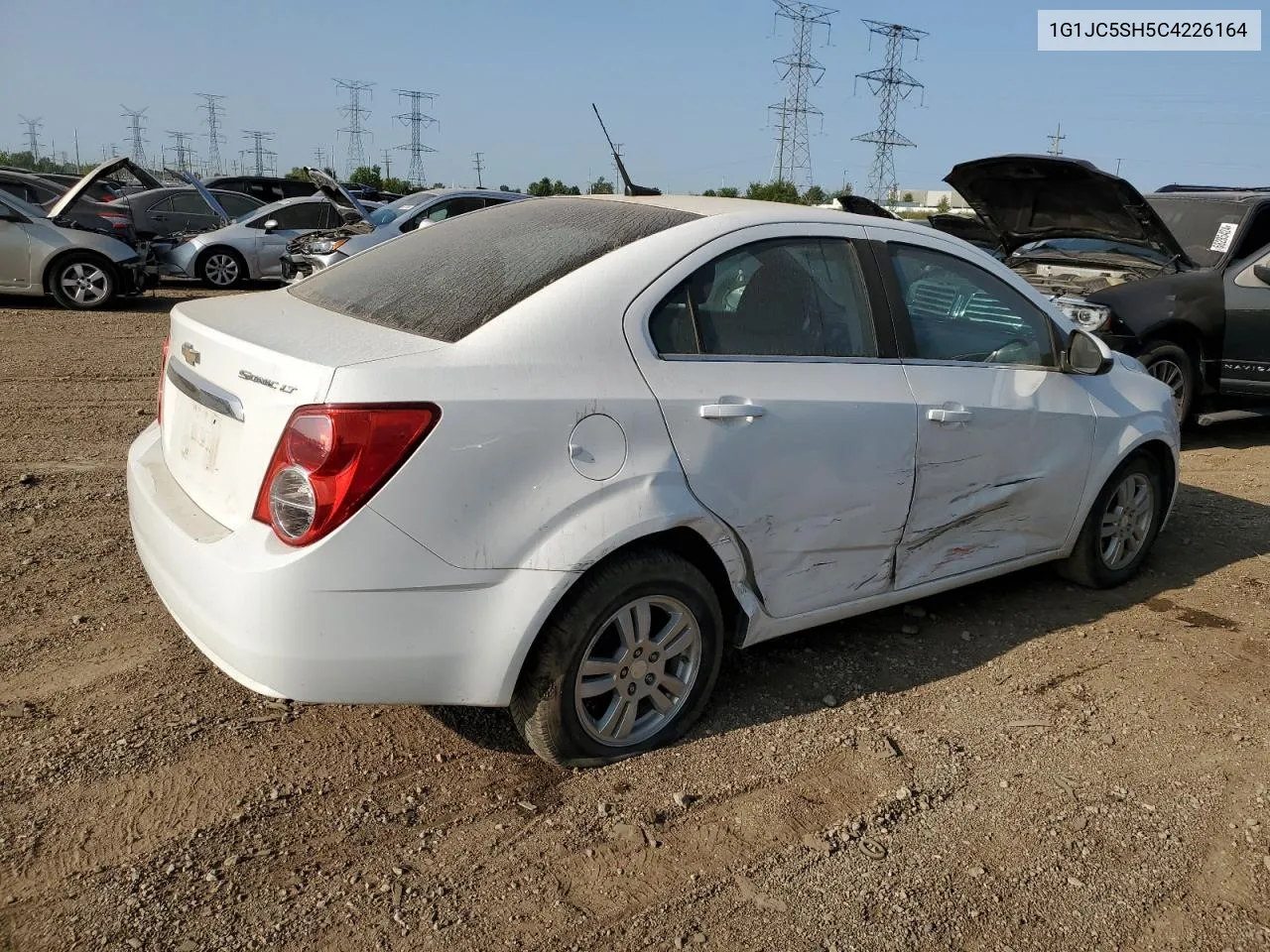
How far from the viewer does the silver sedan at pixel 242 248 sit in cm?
1580

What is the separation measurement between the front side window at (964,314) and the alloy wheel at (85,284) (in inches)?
458

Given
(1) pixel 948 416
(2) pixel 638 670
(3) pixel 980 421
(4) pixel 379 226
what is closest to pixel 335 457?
(2) pixel 638 670

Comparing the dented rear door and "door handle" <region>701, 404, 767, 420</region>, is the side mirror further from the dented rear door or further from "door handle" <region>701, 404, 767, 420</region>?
"door handle" <region>701, 404, 767, 420</region>

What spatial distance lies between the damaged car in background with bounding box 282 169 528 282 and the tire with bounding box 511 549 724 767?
36.7 feet

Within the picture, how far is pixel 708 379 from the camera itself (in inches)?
124

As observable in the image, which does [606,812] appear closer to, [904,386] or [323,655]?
[323,655]

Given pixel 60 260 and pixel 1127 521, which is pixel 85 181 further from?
pixel 1127 521

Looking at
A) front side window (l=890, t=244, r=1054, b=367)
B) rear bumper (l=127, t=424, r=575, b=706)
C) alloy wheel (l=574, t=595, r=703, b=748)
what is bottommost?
alloy wheel (l=574, t=595, r=703, b=748)

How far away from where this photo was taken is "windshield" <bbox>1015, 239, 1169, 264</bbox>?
7.98 meters

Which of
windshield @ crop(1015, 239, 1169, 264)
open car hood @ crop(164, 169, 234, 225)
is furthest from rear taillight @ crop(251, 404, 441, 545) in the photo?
open car hood @ crop(164, 169, 234, 225)

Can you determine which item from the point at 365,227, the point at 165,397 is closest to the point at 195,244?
the point at 365,227

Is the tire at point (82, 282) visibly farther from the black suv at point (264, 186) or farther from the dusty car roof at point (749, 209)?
the dusty car roof at point (749, 209)

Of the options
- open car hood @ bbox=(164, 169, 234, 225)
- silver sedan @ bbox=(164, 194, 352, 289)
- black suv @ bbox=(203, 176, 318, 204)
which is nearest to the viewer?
silver sedan @ bbox=(164, 194, 352, 289)

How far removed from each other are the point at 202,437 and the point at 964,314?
2752 mm
